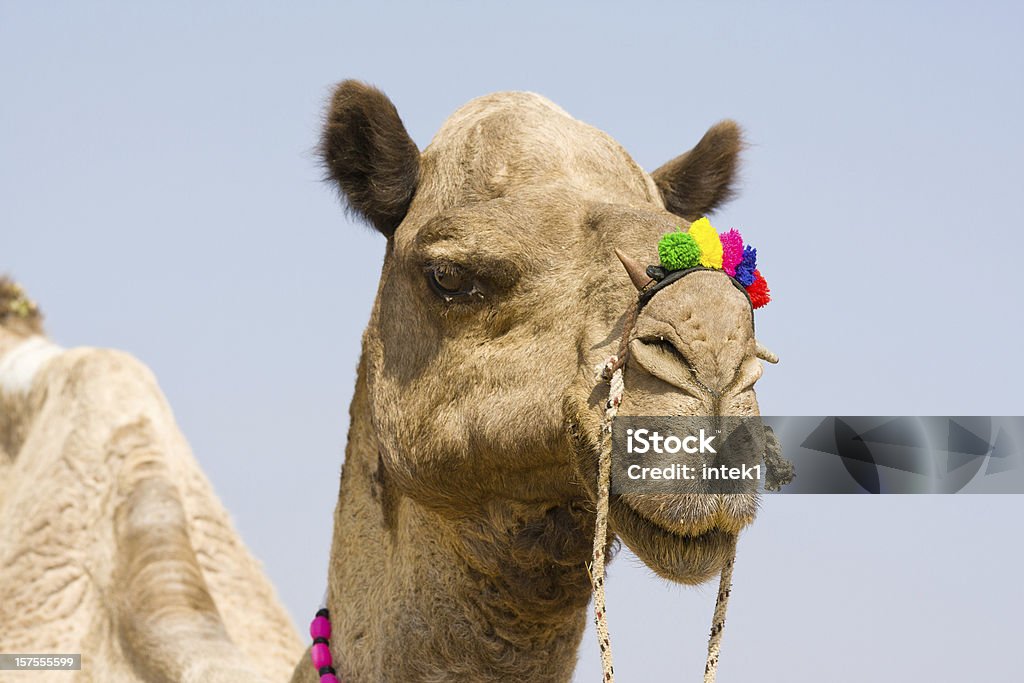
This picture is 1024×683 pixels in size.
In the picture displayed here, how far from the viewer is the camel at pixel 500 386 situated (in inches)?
110

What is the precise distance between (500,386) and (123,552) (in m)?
2.91

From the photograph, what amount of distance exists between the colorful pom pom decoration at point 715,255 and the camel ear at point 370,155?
1.27 meters

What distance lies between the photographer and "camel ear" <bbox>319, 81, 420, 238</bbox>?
4082 millimetres

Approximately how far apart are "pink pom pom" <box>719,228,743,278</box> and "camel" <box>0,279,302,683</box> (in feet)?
8.95

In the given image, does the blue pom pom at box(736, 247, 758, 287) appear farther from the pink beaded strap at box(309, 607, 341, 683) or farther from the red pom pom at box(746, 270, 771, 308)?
the pink beaded strap at box(309, 607, 341, 683)

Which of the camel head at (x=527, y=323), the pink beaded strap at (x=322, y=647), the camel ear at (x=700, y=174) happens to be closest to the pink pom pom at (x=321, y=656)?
the pink beaded strap at (x=322, y=647)

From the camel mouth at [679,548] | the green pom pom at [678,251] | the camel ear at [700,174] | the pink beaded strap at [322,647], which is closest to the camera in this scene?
the camel mouth at [679,548]

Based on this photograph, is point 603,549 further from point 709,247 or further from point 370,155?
point 370,155

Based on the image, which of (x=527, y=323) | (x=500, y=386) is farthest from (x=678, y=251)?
(x=500, y=386)

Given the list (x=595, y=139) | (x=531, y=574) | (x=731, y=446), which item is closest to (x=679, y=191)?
(x=595, y=139)

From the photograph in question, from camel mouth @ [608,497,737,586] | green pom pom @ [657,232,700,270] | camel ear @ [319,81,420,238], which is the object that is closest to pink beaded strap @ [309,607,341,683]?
camel ear @ [319,81,420,238]

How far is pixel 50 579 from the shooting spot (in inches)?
227

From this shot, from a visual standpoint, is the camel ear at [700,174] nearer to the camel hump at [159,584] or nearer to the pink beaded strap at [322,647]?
the pink beaded strap at [322,647]

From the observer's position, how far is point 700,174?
446cm
